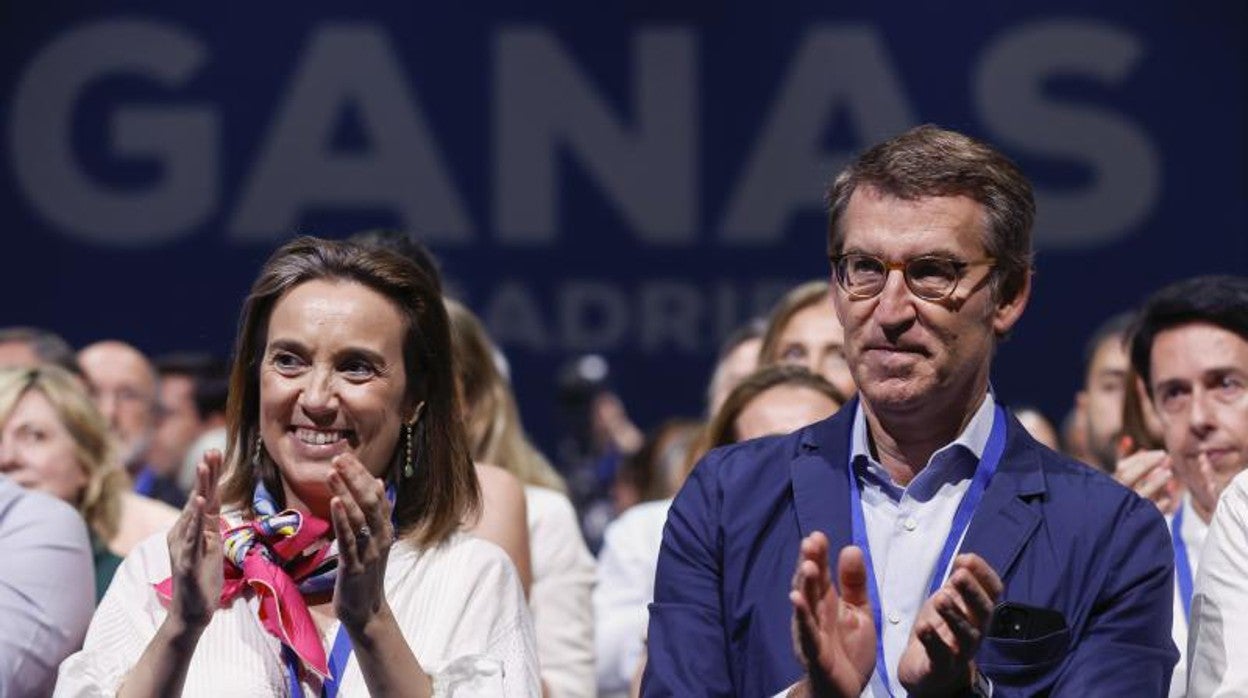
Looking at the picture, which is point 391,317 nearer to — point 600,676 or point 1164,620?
point 1164,620

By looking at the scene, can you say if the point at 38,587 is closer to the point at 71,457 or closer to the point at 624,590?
the point at 71,457

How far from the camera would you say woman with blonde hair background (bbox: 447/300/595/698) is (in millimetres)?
5152

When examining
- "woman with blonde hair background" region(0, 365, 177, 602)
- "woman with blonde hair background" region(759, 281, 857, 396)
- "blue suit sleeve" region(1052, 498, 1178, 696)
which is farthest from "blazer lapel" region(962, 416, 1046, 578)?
"woman with blonde hair background" region(0, 365, 177, 602)

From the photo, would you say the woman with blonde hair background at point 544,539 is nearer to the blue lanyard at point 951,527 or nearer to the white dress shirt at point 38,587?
the white dress shirt at point 38,587

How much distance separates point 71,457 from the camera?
18.2 feet

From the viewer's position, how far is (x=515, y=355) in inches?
421

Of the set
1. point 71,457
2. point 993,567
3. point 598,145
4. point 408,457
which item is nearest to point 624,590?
point 71,457

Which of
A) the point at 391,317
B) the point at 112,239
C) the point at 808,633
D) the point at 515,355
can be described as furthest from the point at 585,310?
the point at 808,633

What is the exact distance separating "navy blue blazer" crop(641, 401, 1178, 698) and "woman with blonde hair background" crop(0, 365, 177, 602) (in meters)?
2.50

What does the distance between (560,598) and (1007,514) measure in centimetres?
215

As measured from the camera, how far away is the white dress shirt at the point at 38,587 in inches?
159

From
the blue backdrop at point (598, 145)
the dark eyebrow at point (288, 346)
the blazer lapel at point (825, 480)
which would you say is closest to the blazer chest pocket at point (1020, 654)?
the blazer lapel at point (825, 480)

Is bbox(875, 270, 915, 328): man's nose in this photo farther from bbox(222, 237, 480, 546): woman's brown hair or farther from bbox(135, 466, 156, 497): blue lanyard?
bbox(135, 466, 156, 497): blue lanyard

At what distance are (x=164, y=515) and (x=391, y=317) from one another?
204cm
